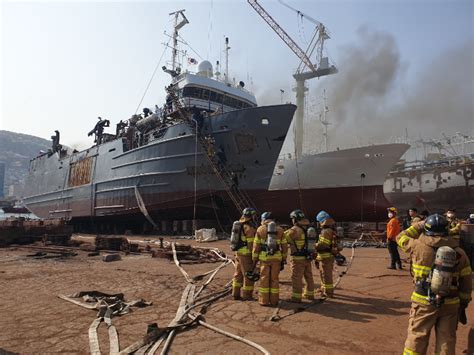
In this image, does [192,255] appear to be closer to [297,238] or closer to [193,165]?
[297,238]

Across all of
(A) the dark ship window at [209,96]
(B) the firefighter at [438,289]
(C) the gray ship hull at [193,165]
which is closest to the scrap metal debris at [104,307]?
(B) the firefighter at [438,289]

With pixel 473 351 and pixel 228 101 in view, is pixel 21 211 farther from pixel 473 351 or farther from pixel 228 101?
pixel 473 351

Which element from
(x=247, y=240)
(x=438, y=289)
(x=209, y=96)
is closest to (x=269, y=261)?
(x=247, y=240)

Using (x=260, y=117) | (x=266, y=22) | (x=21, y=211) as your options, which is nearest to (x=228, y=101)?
(x=260, y=117)

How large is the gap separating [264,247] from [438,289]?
2.92 meters

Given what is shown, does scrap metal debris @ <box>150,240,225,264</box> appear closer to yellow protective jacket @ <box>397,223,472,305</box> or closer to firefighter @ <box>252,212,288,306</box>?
firefighter @ <box>252,212,288,306</box>

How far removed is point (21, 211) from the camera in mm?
78188

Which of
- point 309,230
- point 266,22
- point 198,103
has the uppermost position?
point 266,22

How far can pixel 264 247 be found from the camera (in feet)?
18.0

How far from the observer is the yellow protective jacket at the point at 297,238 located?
18.4ft

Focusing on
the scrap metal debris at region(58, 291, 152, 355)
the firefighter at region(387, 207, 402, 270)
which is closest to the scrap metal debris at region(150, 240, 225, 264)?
the scrap metal debris at region(58, 291, 152, 355)

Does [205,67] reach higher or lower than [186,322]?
higher

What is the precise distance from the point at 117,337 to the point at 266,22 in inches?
1733

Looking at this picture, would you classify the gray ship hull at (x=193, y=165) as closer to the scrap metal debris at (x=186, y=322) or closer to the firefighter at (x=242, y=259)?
the scrap metal debris at (x=186, y=322)
